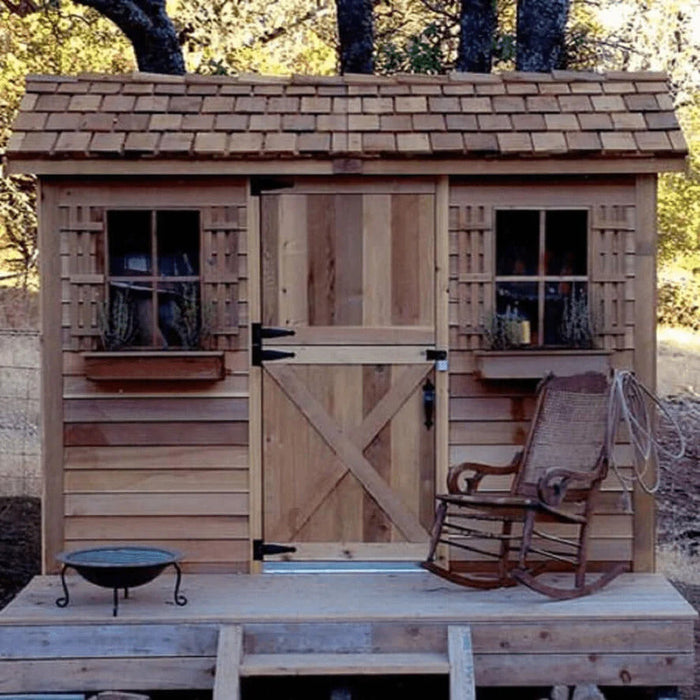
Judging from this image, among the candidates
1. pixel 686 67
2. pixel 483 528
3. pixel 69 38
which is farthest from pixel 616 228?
pixel 686 67

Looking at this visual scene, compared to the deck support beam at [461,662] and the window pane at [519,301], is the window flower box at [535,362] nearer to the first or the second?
the window pane at [519,301]

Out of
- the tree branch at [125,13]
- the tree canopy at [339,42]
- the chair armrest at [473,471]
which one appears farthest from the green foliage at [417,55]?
the chair armrest at [473,471]

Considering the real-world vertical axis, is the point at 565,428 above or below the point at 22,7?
below

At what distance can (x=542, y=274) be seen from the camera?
18.9ft

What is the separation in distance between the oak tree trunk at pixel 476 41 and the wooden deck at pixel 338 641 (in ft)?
16.8

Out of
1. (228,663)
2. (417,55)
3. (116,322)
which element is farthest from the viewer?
(417,55)

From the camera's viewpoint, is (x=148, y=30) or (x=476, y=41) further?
(x=476, y=41)

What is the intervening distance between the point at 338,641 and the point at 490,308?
5.52 feet

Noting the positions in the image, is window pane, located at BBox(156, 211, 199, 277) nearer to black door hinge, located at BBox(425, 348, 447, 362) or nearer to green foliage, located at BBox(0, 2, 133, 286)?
black door hinge, located at BBox(425, 348, 447, 362)

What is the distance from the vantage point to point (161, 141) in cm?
562

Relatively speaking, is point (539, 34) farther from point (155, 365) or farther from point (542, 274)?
point (155, 365)

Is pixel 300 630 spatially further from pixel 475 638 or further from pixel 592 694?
pixel 592 694

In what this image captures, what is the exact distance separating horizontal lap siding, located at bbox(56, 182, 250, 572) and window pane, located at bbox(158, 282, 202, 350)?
0.34 ft

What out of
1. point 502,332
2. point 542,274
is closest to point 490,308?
point 502,332
